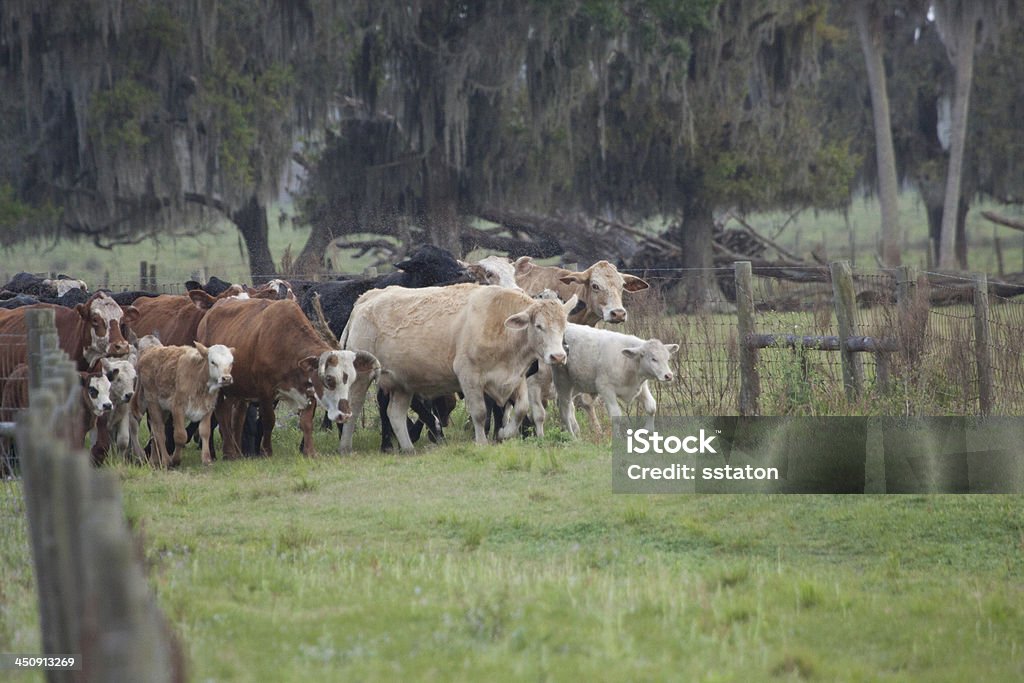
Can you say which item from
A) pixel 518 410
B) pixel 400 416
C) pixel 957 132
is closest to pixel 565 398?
pixel 518 410

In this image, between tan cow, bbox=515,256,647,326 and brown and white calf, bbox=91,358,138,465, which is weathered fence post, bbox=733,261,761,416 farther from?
brown and white calf, bbox=91,358,138,465

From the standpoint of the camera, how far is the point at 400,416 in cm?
1302

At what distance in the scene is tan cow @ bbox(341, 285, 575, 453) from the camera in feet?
40.7

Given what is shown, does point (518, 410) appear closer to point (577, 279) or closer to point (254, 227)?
point (577, 279)

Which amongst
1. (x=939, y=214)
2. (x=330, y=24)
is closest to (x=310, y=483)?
(x=330, y=24)

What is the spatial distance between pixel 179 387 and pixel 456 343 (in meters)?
2.51

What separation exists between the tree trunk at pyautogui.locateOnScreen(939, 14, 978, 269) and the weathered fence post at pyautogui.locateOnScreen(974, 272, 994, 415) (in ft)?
74.6

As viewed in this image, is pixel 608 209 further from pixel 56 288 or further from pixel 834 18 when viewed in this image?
pixel 56 288

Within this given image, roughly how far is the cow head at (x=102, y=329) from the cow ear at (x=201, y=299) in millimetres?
2325

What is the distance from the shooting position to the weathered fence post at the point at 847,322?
40.3ft

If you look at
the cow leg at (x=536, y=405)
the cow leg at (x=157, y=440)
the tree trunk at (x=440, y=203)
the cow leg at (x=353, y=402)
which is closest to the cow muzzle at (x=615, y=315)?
the cow leg at (x=536, y=405)

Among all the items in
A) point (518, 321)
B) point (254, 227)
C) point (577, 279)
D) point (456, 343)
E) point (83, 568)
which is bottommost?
point (83, 568)

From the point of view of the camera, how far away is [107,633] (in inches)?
120

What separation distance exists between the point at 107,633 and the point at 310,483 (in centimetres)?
759
